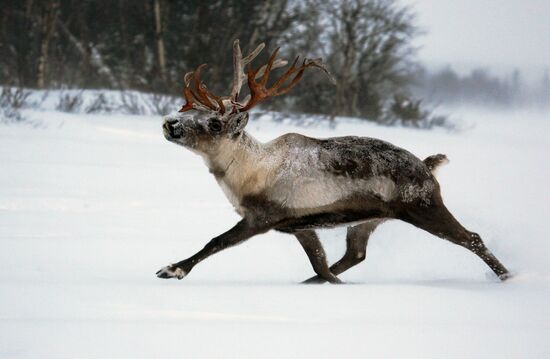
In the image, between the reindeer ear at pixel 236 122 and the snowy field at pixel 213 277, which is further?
the reindeer ear at pixel 236 122

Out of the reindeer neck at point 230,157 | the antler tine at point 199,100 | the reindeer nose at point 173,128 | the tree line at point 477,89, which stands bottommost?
the tree line at point 477,89

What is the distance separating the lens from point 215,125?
4.65 meters

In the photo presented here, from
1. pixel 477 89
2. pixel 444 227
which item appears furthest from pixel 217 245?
pixel 477 89

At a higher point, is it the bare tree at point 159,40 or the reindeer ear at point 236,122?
the reindeer ear at point 236,122

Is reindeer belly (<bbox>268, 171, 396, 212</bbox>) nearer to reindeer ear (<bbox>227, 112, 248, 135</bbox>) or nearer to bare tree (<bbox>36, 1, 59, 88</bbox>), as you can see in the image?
reindeer ear (<bbox>227, 112, 248, 135</bbox>)

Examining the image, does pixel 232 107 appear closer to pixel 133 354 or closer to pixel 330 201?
pixel 330 201

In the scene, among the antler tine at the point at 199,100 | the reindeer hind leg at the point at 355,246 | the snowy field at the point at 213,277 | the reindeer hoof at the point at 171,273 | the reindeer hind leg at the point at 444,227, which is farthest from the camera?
the reindeer hind leg at the point at 355,246

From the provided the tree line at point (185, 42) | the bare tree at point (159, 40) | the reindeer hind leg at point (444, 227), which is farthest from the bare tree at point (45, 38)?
the reindeer hind leg at point (444, 227)

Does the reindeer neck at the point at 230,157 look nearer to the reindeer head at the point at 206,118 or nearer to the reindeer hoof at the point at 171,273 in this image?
the reindeer head at the point at 206,118

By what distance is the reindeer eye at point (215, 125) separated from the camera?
464cm

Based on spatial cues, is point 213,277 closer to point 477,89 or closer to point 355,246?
point 355,246

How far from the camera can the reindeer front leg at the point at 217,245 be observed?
4461 millimetres

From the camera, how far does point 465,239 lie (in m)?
4.98

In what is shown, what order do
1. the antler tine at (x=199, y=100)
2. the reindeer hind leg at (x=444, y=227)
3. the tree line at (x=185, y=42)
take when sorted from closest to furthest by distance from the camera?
1. the antler tine at (x=199, y=100)
2. the reindeer hind leg at (x=444, y=227)
3. the tree line at (x=185, y=42)
